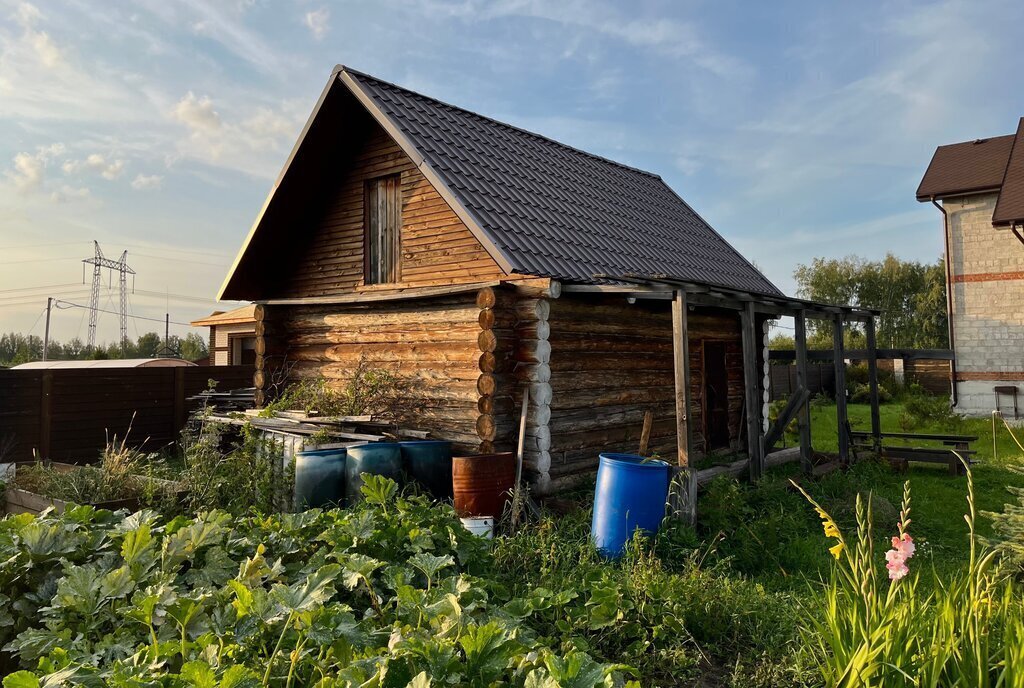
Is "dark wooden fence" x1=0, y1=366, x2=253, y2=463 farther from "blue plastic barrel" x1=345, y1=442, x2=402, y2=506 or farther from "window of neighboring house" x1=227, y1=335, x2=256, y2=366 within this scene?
"window of neighboring house" x1=227, y1=335, x2=256, y2=366

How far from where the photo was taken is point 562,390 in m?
8.17

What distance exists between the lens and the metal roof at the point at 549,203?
8.26 m

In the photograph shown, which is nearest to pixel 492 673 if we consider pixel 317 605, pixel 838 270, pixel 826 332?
pixel 317 605

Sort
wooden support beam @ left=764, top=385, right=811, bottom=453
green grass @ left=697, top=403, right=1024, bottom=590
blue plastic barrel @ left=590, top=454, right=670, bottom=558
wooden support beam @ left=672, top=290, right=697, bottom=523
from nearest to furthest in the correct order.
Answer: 1. blue plastic barrel @ left=590, top=454, right=670, bottom=558
2. green grass @ left=697, top=403, right=1024, bottom=590
3. wooden support beam @ left=672, top=290, right=697, bottom=523
4. wooden support beam @ left=764, top=385, right=811, bottom=453

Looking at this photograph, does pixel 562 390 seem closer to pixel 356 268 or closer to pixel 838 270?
pixel 356 268

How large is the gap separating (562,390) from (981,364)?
16787 mm

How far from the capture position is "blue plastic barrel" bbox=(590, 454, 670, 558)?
5.81 metres

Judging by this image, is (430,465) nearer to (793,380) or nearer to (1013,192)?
(1013,192)

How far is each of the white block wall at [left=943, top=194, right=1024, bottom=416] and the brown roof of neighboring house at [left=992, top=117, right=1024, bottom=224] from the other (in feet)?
4.43

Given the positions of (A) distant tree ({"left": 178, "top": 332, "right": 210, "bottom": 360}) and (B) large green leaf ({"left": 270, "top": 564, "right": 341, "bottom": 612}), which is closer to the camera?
(B) large green leaf ({"left": 270, "top": 564, "right": 341, "bottom": 612})

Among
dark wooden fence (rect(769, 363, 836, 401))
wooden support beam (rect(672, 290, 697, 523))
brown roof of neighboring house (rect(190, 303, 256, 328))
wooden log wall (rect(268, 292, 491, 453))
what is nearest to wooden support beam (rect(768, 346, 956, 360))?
wooden support beam (rect(672, 290, 697, 523))

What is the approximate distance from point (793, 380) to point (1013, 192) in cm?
1037

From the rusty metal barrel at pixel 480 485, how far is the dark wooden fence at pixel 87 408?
7.56m

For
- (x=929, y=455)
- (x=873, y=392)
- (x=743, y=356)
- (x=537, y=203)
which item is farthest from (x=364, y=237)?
(x=929, y=455)
